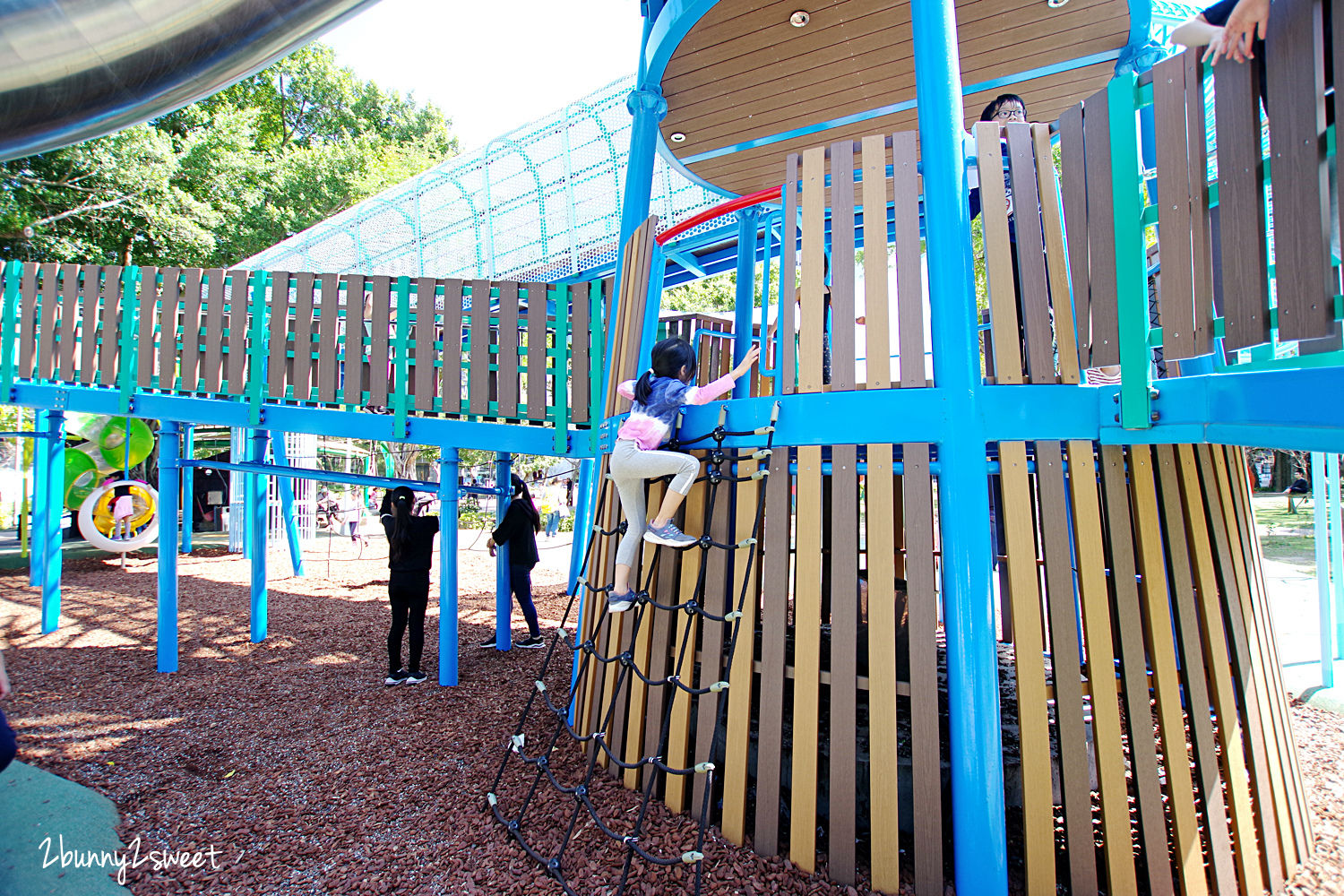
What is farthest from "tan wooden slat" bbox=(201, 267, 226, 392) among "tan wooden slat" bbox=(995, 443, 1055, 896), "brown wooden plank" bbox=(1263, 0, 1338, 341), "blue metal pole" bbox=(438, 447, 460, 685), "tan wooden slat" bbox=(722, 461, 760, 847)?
"brown wooden plank" bbox=(1263, 0, 1338, 341)

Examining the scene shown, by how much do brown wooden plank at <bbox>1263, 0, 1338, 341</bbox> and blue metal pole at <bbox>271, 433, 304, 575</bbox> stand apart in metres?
10.6

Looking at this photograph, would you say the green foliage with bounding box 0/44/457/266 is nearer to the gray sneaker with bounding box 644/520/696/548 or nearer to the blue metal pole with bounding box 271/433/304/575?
the blue metal pole with bounding box 271/433/304/575

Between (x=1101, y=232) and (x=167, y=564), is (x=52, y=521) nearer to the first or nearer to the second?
(x=167, y=564)

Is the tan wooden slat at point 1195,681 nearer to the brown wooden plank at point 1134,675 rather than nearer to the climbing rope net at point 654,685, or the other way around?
the brown wooden plank at point 1134,675

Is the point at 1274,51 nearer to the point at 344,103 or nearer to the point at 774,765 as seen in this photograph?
the point at 774,765

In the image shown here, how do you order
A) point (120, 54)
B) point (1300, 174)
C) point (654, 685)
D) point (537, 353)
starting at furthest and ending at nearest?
point (537, 353) → point (654, 685) → point (120, 54) → point (1300, 174)

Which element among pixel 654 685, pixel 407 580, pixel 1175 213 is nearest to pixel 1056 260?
pixel 1175 213

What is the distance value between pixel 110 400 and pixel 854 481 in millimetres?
7404

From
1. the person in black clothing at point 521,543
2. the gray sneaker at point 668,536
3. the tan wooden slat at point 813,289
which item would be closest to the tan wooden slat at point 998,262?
the tan wooden slat at point 813,289

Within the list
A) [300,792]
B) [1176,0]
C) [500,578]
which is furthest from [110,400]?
[1176,0]

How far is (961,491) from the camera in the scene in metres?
2.76

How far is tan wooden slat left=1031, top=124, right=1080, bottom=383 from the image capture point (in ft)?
9.26

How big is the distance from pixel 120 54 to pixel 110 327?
208 inches

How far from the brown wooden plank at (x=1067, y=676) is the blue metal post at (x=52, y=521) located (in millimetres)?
9519
